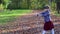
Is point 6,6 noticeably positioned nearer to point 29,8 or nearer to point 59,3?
A: point 29,8

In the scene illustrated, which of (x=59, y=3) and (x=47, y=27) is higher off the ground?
(x=47, y=27)

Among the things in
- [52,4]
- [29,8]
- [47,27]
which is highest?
[47,27]

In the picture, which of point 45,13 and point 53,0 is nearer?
point 45,13

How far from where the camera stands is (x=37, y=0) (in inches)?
1795

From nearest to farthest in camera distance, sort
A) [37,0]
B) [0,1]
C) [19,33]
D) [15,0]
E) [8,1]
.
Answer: [19,33] < [37,0] < [0,1] < [15,0] < [8,1]

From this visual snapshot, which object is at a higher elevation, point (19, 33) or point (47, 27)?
point (47, 27)

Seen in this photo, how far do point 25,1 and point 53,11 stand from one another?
15415 millimetres

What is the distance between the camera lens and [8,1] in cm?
6031

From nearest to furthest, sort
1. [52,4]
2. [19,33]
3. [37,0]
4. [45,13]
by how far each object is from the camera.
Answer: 1. [45,13]
2. [19,33]
3. [52,4]
4. [37,0]

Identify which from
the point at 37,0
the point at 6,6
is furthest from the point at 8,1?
the point at 37,0

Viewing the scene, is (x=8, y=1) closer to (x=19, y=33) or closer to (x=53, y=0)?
(x=53, y=0)

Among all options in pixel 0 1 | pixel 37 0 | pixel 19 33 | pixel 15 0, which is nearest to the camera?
pixel 19 33

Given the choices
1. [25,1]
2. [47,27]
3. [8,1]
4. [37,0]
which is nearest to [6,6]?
[8,1]

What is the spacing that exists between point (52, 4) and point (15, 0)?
18.1 metres
